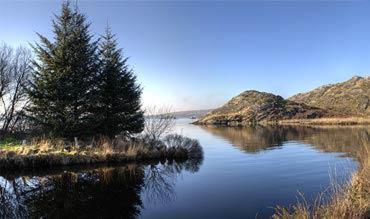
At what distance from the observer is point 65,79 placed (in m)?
27.4

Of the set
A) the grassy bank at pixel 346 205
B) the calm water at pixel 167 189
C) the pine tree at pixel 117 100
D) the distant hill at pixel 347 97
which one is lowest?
the calm water at pixel 167 189

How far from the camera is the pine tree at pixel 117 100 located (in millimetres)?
29969

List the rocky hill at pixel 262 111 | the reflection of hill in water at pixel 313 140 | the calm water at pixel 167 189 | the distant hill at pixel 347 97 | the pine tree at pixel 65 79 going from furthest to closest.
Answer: the distant hill at pixel 347 97
the rocky hill at pixel 262 111
the reflection of hill in water at pixel 313 140
the pine tree at pixel 65 79
the calm water at pixel 167 189

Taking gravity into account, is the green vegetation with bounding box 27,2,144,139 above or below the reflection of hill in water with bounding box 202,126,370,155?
above

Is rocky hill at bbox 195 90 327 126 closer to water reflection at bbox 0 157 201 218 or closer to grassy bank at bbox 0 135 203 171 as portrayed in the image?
grassy bank at bbox 0 135 203 171

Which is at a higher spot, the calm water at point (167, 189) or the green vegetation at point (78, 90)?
the green vegetation at point (78, 90)

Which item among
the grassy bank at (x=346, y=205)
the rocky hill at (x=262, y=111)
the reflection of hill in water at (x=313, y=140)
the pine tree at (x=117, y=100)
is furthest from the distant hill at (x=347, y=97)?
the grassy bank at (x=346, y=205)

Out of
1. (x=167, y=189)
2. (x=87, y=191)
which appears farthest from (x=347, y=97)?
(x=87, y=191)

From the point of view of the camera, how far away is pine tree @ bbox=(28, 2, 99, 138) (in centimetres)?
2680

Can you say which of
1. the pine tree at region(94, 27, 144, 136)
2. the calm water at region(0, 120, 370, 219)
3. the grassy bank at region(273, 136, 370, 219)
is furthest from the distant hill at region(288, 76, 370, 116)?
the grassy bank at region(273, 136, 370, 219)

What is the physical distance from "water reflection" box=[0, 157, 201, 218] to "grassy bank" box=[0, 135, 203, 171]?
6.99 ft

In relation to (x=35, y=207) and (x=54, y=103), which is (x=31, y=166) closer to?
(x=54, y=103)

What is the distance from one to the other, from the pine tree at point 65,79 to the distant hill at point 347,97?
11528cm

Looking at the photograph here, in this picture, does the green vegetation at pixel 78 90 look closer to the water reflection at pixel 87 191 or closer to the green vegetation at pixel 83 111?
the green vegetation at pixel 83 111
